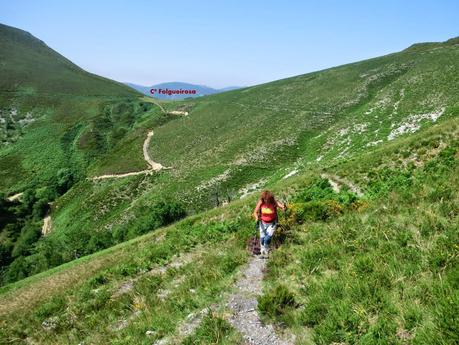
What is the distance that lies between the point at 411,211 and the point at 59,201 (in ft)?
305

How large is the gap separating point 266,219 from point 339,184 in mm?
14592

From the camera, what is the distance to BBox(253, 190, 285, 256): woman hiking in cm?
1156

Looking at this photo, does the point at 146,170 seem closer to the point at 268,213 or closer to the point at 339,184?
the point at 339,184

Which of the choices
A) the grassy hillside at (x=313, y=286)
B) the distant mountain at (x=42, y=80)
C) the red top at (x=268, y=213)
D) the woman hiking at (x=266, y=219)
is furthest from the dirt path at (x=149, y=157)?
the distant mountain at (x=42, y=80)

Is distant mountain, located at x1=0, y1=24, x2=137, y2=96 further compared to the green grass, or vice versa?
distant mountain, located at x1=0, y1=24, x2=137, y2=96

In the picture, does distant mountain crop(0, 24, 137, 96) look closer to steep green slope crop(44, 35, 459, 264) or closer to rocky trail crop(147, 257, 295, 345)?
steep green slope crop(44, 35, 459, 264)

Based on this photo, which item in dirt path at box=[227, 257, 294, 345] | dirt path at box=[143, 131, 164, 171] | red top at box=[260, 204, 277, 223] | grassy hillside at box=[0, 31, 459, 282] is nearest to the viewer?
dirt path at box=[227, 257, 294, 345]

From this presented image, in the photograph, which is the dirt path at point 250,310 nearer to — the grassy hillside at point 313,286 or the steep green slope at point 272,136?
the grassy hillside at point 313,286

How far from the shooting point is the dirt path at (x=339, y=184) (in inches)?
882

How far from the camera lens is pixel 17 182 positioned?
104562 mm

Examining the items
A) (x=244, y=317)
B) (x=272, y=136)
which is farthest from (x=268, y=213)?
(x=272, y=136)

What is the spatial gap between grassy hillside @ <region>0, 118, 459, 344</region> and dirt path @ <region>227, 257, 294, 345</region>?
0.71ft

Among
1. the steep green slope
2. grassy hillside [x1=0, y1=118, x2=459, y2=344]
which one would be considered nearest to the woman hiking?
grassy hillside [x1=0, y1=118, x2=459, y2=344]

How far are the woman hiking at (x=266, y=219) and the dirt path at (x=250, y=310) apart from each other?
0.79 metres
